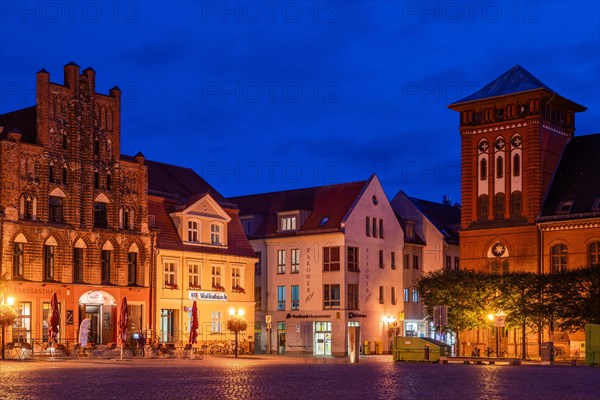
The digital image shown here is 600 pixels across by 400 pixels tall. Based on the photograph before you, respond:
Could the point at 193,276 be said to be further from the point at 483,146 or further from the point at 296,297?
the point at 483,146

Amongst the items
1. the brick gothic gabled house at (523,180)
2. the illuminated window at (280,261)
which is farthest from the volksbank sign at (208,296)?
the brick gothic gabled house at (523,180)

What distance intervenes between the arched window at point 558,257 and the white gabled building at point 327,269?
51.6ft

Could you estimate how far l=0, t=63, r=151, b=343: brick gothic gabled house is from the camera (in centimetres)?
6397

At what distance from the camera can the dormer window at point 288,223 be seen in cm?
8800

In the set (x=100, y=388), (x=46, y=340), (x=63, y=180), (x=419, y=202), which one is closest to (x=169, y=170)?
(x=63, y=180)

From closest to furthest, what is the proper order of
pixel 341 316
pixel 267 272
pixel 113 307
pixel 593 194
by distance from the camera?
pixel 113 307, pixel 593 194, pixel 341 316, pixel 267 272

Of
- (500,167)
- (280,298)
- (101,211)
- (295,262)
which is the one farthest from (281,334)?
(101,211)

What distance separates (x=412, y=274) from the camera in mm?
93062

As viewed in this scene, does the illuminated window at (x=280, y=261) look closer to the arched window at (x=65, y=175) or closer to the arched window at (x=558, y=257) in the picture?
the arched window at (x=558, y=257)

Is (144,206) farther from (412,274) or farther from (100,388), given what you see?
(100,388)

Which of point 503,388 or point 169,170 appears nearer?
point 503,388

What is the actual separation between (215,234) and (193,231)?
2.44m

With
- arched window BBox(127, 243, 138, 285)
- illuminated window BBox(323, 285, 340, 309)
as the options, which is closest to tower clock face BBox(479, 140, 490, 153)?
illuminated window BBox(323, 285, 340, 309)

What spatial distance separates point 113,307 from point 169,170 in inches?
642
